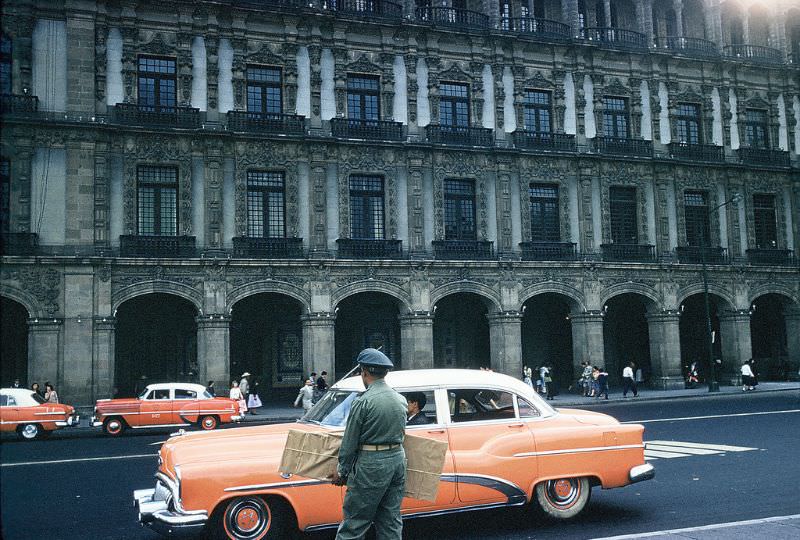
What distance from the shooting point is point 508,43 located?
32.6 metres

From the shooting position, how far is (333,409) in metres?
8.19

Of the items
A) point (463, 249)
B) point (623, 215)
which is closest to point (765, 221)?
point (623, 215)

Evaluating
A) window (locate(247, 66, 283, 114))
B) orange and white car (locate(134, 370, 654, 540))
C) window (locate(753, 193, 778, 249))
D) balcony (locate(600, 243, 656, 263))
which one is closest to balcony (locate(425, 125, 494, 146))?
window (locate(247, 66, 283, 114))

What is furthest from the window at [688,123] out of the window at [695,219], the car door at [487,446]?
the car door at [487,446]

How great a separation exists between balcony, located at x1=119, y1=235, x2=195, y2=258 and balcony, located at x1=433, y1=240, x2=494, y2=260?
984cm

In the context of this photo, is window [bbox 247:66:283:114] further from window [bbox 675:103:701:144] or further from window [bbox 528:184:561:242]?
window [bbox 675:103:701:144]

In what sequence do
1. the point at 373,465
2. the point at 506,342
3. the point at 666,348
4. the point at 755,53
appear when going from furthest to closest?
the point at 755,53
the point at 666,348
the point at 506,342
the point at 373,465

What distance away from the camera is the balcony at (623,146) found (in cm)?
3336

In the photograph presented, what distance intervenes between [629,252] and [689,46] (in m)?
11.2

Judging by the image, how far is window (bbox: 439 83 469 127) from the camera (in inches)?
1240

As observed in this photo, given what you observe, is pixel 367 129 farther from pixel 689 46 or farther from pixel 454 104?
pixel 689 46

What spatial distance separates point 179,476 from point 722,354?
109 ft

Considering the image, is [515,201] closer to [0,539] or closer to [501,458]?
[501,458]

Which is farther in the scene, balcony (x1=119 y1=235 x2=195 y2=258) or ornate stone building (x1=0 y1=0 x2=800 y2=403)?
balcony (x1=119 y1=235 x2=195 y2=258)
